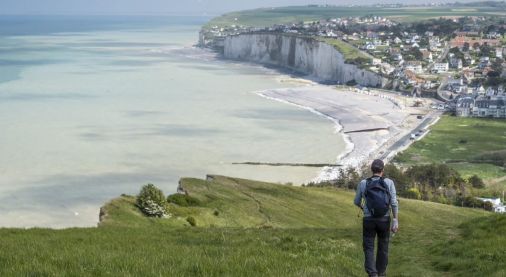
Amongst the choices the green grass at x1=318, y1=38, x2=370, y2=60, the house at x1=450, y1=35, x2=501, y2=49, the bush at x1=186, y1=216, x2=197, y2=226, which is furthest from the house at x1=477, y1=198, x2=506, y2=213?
the house at x1=450, y1=35, x2=501, y2=49

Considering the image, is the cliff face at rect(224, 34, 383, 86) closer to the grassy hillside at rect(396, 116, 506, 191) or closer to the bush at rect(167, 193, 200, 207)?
the grassy hillside at rect(396, 116, 506, 191)

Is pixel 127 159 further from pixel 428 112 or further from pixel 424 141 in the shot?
pixel 428 112

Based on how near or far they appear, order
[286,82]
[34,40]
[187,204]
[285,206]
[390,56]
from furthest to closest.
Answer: [34,40] < [390,56] < [286,82] < [285,206] < [187,204]

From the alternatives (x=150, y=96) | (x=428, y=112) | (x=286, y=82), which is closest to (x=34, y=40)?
(x=286, y=82)

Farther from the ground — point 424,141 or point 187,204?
point 187,204

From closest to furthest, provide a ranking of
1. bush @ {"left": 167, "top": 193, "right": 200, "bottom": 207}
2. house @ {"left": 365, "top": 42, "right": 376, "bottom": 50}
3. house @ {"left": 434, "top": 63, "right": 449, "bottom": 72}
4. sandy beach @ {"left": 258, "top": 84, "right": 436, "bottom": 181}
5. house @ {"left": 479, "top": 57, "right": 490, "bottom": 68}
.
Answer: bush @ {"left": 167, "top": 193, "right": 200, "bottom": 207}
sandy beach @ {"left": 258, "top": 84, "right": 436, "bottom": 181}
house @ {"left": 479, "top": 57, "right": 490, "bottom": 68}
house @ {"left": 434, "top": 63, "right": 449, "bottom": 72}
house @ {"left": 365, "top": 42, "right": 376, "bottom": 50}
